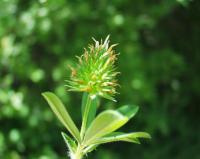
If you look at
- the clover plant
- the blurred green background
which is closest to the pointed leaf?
the clover plant

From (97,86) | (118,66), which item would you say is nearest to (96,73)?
(97,86)

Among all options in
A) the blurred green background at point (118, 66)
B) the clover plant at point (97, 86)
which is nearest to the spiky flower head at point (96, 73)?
the clover plant at point (97, 86)

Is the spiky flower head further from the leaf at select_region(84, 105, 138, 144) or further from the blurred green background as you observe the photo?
the blurred green background

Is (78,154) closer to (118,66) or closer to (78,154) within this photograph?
(78,154)

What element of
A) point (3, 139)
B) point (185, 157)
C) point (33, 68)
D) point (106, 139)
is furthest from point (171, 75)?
point (106, 139)

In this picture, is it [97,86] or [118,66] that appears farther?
[118,66]

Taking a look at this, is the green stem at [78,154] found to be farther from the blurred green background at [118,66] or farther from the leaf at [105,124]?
the blurred green background at [118,66]
